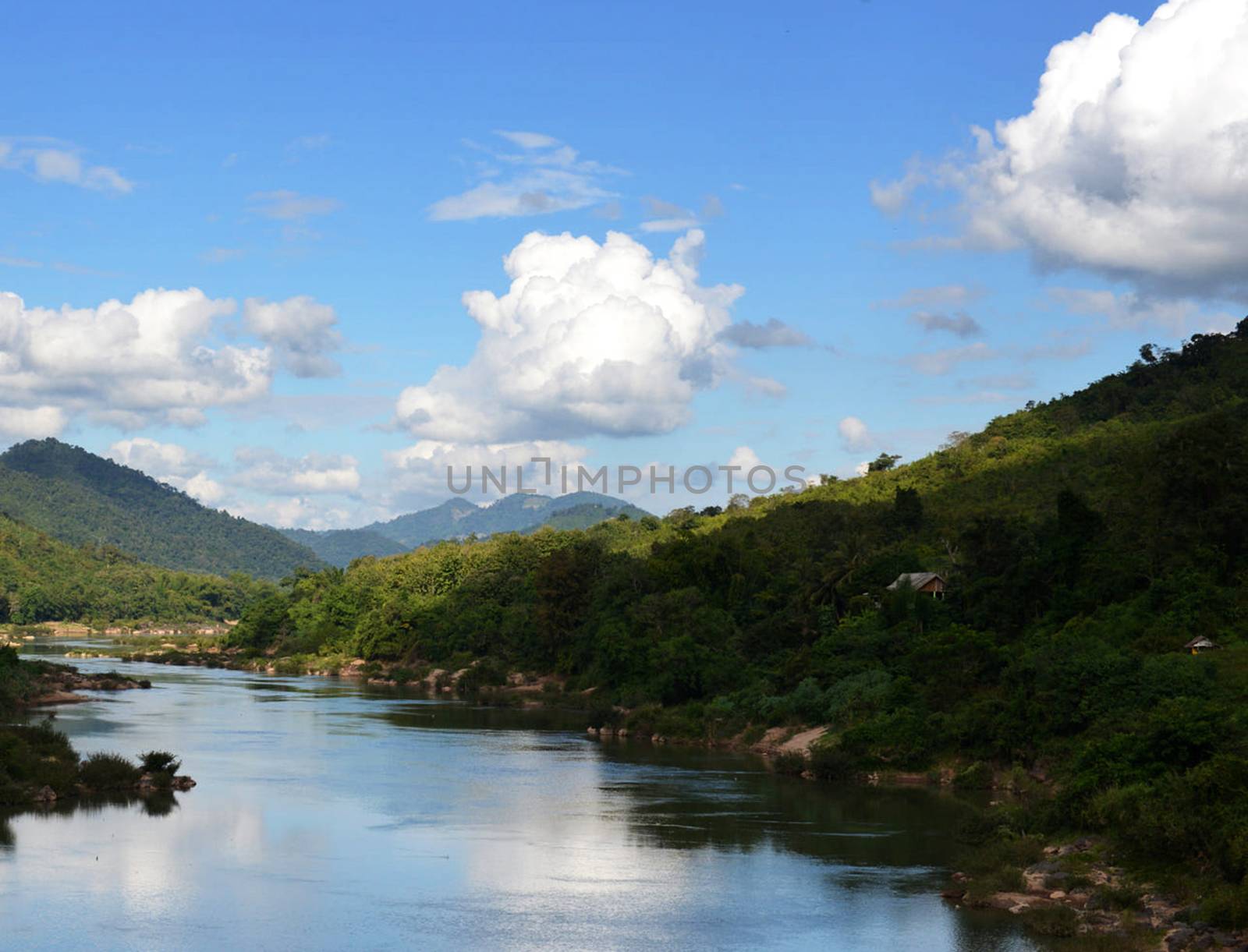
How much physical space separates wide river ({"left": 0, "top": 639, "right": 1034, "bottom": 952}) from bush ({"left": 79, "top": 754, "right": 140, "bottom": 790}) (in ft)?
6.65

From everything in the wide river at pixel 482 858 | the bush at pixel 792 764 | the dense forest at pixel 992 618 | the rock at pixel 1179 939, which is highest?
the dense forest at pixel 992 618

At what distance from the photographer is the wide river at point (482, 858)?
2558 centimetres

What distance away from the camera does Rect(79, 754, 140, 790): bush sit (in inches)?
1553

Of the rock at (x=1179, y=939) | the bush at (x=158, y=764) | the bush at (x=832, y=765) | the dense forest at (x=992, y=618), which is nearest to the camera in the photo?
the rock at (x=1179, y=939)

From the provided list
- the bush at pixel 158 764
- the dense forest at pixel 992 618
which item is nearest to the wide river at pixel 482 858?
the bush at pixel 158 764

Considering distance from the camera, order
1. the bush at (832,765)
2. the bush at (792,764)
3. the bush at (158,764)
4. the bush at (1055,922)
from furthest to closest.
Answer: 1. the bush at (792,764)
2. the bush at (832,765)
3. the bush at (158,764)
4. the bush at (1055,922)

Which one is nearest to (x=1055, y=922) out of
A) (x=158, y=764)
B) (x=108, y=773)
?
(x=158, y=764)

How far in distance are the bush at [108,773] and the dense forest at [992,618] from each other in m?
22.3

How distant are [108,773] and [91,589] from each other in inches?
5579

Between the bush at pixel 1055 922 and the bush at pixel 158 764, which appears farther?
the bush at pixel 158 764

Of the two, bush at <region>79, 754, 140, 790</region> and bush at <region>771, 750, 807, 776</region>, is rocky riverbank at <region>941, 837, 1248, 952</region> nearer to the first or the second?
bush at <region>771, 750, 807, 776</region>

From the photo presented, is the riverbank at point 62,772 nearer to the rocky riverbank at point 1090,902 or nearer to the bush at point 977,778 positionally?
the bush at point 977,778

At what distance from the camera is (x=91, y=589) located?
170875mm

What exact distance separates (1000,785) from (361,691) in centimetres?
5241
